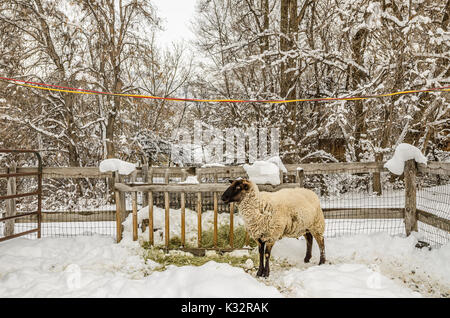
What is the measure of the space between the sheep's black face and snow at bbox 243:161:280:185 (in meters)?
0.99

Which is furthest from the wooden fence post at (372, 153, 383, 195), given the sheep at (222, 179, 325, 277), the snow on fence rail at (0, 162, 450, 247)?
Answer: the sheep at (222, 179, 325, 277)

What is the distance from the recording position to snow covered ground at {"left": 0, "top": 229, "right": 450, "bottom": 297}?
9.59 ft

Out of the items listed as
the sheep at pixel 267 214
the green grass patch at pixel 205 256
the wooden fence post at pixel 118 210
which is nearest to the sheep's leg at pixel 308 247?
the sheep at pixel 267 214

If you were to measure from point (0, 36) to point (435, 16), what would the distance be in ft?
45.9

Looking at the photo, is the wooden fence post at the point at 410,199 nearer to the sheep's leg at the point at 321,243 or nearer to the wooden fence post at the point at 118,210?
the sheep's leg at the point at 321,243

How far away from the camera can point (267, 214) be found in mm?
3430

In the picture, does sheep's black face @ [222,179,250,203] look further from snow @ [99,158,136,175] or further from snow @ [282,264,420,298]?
snow @ [99,158,136,175]

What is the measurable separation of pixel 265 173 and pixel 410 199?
2.64m

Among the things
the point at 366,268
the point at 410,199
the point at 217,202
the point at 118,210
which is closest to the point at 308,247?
→ the point at 366,268

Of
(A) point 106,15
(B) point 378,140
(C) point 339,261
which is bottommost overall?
(C) point 339,261

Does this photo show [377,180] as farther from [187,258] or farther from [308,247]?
[187,258]
